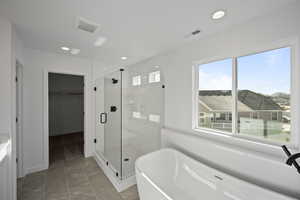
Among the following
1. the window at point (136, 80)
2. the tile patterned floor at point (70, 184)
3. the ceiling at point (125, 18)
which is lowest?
the tile patterned floor at point (70, 184)

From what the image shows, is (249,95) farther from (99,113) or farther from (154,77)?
(99,113)

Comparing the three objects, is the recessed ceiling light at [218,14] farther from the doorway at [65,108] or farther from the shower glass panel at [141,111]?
the doorway at [65,108]

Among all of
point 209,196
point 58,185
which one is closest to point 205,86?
point 209,196

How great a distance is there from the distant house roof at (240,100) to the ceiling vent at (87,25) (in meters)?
1.92

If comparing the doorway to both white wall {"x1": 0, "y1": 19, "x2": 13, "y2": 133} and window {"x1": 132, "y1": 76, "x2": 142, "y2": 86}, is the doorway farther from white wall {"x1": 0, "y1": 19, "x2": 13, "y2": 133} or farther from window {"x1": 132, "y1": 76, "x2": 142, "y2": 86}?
white wall {"x1": 0, "y1": 19, "x2": 13, "y2": 133}

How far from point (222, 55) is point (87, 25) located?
76.9 inches

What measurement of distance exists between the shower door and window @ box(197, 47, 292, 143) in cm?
161

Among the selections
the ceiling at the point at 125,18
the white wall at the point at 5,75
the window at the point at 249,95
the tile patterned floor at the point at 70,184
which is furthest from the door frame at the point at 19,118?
the window at the point at 249,95

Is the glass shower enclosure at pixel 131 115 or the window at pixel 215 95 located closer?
the window at pixel 215 95

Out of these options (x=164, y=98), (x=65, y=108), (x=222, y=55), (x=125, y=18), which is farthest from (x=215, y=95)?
(x=65, y=108)

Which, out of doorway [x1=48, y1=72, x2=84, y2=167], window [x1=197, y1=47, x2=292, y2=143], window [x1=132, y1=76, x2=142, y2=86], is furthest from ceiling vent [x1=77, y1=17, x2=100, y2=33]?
doorway [x1=48, y1=72, x2=84, y2=167]

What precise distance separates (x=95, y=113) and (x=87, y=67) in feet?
3.86

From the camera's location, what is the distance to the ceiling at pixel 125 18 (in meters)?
1.32

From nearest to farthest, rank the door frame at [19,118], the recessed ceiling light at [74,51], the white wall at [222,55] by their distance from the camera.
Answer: the white wall at [222,55] < the door frame at [19,118] < the recessed ceiling light at [74,51]
